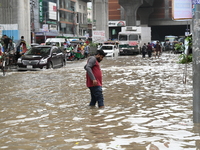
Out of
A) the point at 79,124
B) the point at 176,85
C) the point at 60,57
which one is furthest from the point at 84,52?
the point at 79,124

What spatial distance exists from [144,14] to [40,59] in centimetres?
7601

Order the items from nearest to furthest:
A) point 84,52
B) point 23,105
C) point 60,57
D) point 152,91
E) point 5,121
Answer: point 5,121 → point 23,105 → point 152,91 → point 60,57 → point 84,52

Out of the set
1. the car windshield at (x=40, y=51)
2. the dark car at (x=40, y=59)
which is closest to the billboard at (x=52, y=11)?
the dark car at (x=40, y=59)

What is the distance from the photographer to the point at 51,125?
808 cm

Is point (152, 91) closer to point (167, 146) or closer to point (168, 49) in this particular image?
point (167, 146)

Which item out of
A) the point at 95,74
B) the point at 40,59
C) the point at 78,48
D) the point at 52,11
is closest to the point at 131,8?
the point at 52,11

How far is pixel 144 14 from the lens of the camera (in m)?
97.2

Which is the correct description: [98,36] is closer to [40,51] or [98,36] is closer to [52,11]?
[40,51]

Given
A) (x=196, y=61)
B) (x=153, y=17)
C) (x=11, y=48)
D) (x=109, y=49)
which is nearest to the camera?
(x=196, y=61)

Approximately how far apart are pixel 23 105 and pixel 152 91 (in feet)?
15.1

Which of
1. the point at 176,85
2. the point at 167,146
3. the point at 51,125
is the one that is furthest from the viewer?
the point at 176,85

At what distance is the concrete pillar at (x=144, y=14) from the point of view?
318 ft

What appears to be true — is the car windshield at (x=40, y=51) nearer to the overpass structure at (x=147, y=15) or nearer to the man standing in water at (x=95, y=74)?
the man standing in water at (x=95, y=74)

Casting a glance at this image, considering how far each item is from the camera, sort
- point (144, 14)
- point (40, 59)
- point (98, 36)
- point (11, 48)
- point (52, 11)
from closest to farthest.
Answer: point (40, 59), point (11, 48), point (98, 36), point (52, 11), point (144, 14)
